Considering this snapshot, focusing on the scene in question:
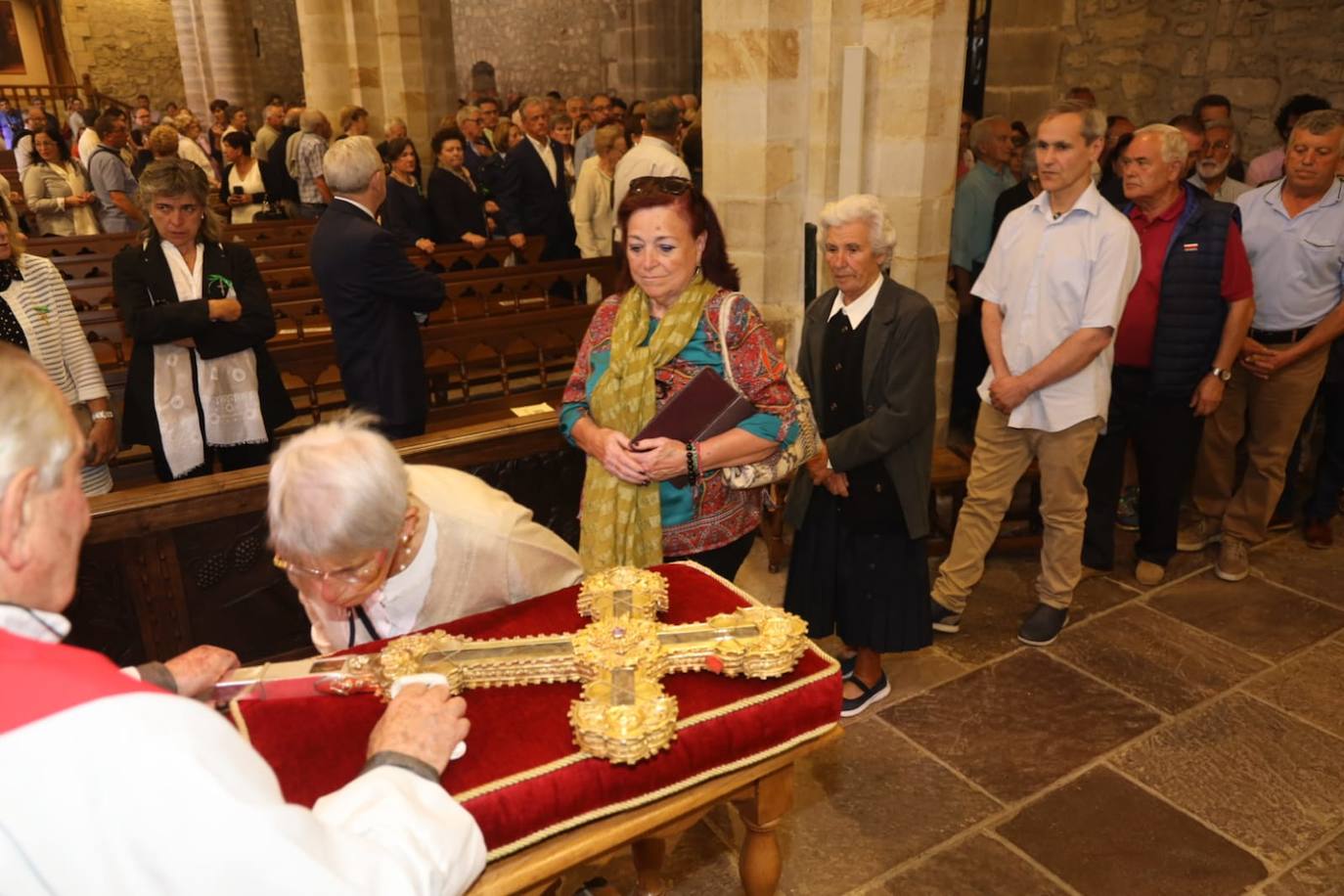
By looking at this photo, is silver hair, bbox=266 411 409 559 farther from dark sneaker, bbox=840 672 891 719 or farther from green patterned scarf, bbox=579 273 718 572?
dark sneaker, bbox=840 672 891 719

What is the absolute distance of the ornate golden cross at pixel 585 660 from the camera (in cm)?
156

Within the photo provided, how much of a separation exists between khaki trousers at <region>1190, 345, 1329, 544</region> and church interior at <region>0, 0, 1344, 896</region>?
265 millimetres

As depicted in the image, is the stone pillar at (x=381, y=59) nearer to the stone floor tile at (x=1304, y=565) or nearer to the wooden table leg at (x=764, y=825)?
the stone floor tile at (x=1304, y=565)

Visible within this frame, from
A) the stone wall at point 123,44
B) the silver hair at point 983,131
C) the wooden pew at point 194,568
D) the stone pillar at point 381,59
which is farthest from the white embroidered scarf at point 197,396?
the stone wall at point 123,44

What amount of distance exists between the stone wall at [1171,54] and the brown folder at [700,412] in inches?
218

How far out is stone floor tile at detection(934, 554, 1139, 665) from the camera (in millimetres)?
3754

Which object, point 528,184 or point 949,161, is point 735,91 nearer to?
point 949,161

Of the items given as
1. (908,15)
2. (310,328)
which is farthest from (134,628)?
(908,15)

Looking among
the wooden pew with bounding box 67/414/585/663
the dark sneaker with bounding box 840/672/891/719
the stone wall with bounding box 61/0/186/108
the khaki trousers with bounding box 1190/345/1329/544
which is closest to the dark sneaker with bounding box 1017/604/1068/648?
the dark sneaker with bounding box 840/672/891/719

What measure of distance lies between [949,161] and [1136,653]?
249cm

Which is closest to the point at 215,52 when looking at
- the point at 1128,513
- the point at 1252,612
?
the point at 1128,513

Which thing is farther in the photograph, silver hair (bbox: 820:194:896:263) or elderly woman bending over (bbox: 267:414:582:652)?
silver hair (bbox: 820:194:896:263)

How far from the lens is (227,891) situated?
3.24 ft

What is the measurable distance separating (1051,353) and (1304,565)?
202cm
